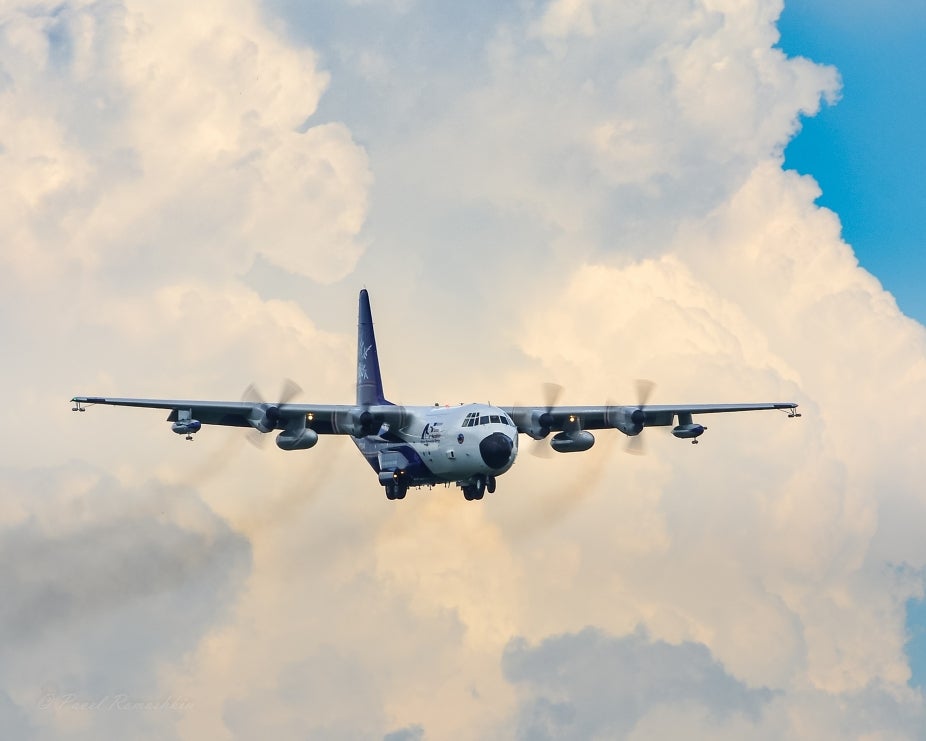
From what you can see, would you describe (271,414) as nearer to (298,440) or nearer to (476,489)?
(298,440)

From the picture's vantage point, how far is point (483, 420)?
5984 centimetres

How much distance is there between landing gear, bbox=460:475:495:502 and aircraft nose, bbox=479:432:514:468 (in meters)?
2.86

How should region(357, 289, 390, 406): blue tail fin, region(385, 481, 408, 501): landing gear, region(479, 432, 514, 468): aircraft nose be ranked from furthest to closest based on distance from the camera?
region(357, 289, 390, 406): blue tail fin → region(385, 481, 408, 501): landing gear → region(479, 432, 514, 468): aircraft nose

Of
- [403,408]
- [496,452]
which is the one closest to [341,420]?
[403,408]

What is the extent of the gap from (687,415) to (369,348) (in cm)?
1626

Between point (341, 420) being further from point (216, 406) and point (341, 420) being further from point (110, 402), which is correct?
point (110, 402)

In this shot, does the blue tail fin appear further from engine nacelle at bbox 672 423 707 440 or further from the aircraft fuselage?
engine nacelle at bbox 672 423 707 440

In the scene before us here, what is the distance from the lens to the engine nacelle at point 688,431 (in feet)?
223

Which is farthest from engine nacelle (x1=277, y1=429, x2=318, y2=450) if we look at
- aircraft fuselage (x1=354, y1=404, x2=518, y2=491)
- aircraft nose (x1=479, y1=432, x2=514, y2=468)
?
aircraft nose (x1=479, y1=432, x2=514, y2=468)

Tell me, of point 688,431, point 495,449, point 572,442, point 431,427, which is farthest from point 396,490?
point 688,431

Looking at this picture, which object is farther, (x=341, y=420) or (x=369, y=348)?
(x=369, y=348)

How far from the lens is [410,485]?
6353 centimetres

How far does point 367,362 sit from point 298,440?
35.8ft

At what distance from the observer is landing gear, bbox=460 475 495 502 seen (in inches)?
2445
